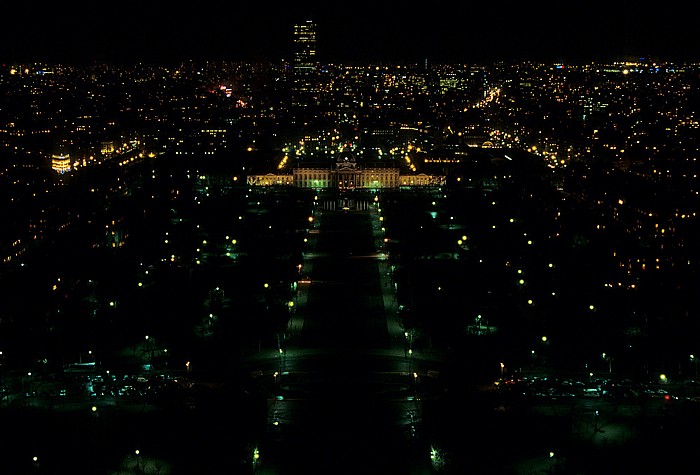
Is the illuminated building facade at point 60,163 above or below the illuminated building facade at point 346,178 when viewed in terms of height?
above

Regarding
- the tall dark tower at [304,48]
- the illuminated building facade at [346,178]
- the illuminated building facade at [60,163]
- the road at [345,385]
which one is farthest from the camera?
the tall dark tower at [304,48]

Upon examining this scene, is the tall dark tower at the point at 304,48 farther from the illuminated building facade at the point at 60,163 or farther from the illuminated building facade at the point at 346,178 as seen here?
the illuminated building facade at the point at 60,163

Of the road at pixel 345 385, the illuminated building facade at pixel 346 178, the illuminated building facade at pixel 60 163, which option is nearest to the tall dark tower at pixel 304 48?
the illuminated building facade at pixel 346 178

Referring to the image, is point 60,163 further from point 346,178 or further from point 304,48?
point 304,48

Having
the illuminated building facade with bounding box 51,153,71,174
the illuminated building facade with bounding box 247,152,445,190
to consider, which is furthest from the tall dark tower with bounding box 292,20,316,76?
the illuminated building facade with bounding box 51,153,71,174

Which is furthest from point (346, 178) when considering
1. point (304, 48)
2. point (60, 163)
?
point (304, 48)

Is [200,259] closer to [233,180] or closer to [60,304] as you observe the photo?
[60,304]

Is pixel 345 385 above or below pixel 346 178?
below

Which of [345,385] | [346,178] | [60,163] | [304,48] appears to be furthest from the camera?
[304,48]

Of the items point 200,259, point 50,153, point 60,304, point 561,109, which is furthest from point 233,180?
point 561,109
